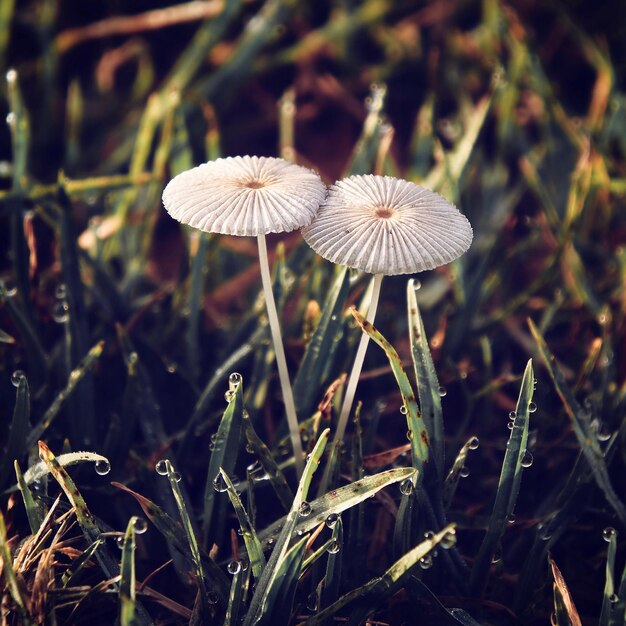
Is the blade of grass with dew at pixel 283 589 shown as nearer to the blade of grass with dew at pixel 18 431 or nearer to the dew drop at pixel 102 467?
the dew drop at pixel 102 467

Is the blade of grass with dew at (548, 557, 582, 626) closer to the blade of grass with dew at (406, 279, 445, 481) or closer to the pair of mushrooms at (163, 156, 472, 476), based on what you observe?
the blade of grass with dew at (406, 279, 445, 481)

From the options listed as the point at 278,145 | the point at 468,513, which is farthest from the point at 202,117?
the point at 468,513

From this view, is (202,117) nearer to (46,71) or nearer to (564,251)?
(46,71)

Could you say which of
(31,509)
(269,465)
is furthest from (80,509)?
(269,465)

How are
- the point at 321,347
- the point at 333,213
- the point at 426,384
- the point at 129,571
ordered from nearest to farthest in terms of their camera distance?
1. the point at 129,571
2. the point at 333,213
3. the point at 426,384
4. the point at 321,347

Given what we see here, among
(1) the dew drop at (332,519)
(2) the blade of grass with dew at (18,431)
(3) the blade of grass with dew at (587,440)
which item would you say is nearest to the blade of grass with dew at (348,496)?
(1) the dew drop at (332,519)

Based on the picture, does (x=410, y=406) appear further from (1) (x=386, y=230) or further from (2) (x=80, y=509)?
(2) (x=80, y=509)
